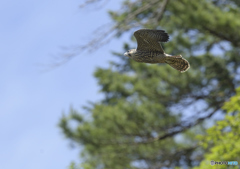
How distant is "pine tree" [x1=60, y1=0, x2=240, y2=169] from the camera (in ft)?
36.8

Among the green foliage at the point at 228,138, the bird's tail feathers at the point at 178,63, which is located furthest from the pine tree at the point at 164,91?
the bird's tail feathers at the point at 178,63

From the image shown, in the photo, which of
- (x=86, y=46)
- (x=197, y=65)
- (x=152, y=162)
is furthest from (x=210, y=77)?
(x=86, y=46)

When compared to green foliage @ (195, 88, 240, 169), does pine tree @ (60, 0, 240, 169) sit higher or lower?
higher

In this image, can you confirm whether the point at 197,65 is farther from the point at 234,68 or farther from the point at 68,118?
the point at 68,118

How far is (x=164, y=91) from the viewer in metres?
12.6

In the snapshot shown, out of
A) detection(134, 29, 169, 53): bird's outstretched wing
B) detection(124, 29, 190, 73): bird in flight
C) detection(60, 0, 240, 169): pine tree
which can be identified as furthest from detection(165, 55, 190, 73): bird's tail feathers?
detection(60, 0, 240, 169): pine tree

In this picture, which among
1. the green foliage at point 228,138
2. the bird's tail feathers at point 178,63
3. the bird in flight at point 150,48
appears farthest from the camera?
the green foliage at point 228,138

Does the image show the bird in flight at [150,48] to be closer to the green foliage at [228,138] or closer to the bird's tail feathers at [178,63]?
the bird's tail feathers at [178,63]

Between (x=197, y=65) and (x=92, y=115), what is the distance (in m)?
4.47

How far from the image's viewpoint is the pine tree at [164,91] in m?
11.2

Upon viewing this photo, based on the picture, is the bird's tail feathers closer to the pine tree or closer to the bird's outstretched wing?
the bird's outstretched wing

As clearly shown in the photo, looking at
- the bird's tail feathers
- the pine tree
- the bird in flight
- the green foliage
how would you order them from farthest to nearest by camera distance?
1. the pine tree
2. the green foliage
3. the bird's tail feathers
4. the bird in flight

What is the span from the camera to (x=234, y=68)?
12.6 meters

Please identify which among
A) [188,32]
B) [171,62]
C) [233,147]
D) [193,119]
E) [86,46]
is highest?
[188,32]
